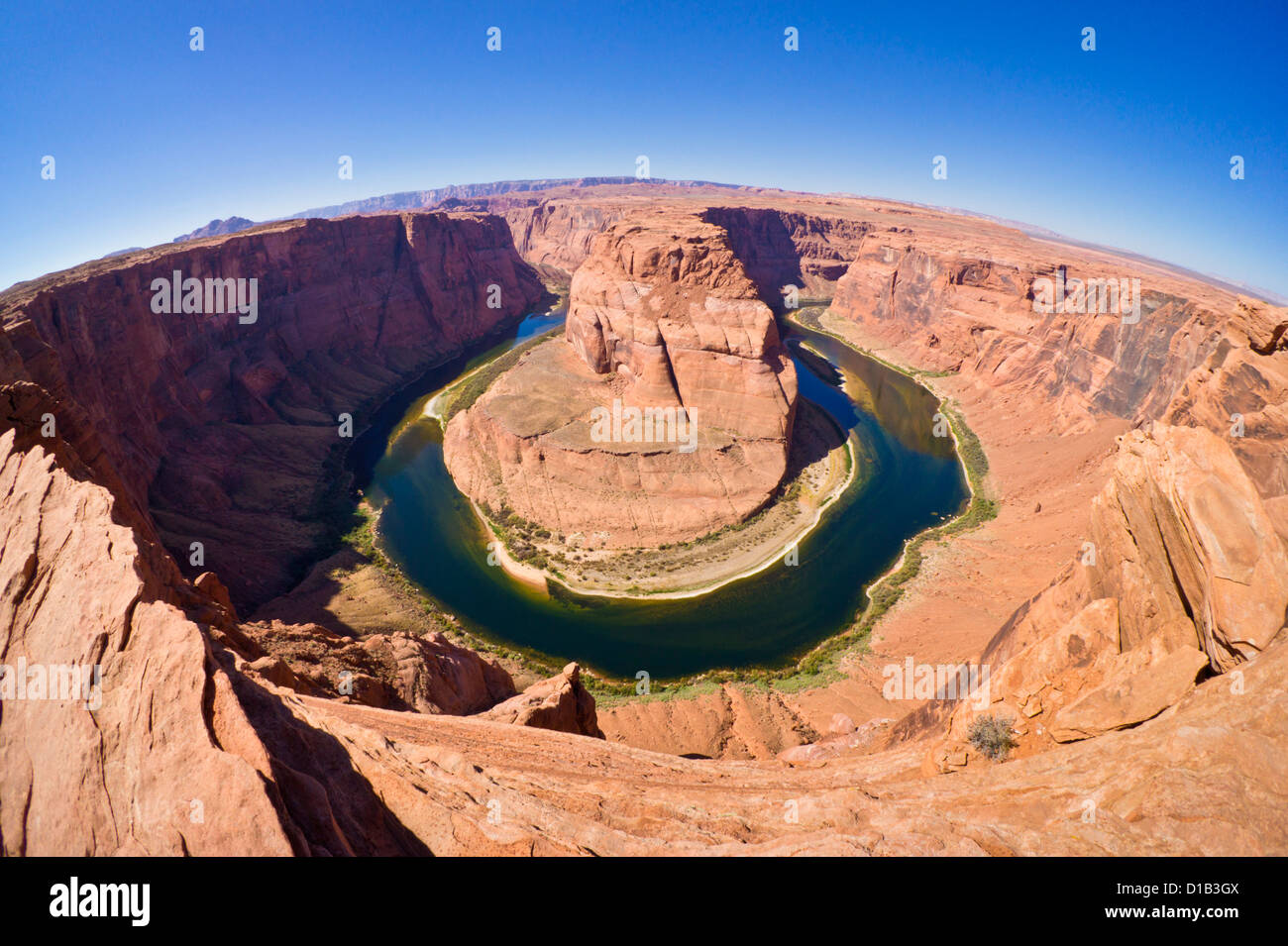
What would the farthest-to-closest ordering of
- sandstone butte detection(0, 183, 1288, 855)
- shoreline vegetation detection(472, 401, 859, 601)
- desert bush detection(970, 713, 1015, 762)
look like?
1. shoreline vegetation detection(472, 401, 859, 601)
2. desert bush detection(970, 713, 1015, 762)
3. sandstone butte detection(0, 183, 1288, 855)

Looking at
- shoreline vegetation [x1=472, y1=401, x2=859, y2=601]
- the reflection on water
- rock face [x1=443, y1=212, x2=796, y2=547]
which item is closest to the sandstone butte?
the reflection on water

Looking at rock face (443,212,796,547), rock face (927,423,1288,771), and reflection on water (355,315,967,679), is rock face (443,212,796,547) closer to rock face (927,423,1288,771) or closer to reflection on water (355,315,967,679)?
reflection on water (355,315,967,679)

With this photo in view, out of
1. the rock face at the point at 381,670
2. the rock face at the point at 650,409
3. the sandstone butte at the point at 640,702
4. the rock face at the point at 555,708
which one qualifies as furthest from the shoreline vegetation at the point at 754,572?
the rock face at the point at 381,670

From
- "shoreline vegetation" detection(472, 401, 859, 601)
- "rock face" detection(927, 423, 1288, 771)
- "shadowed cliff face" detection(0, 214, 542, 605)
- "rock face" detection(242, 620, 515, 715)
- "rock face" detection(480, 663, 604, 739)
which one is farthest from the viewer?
"shoreline vegetation" detection(472, 401, 859, 601)

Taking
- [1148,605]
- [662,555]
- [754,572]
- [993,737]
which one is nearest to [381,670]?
[993,737]

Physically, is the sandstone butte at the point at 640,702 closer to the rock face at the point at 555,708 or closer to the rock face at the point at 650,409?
the rock face at the point at 555,708
